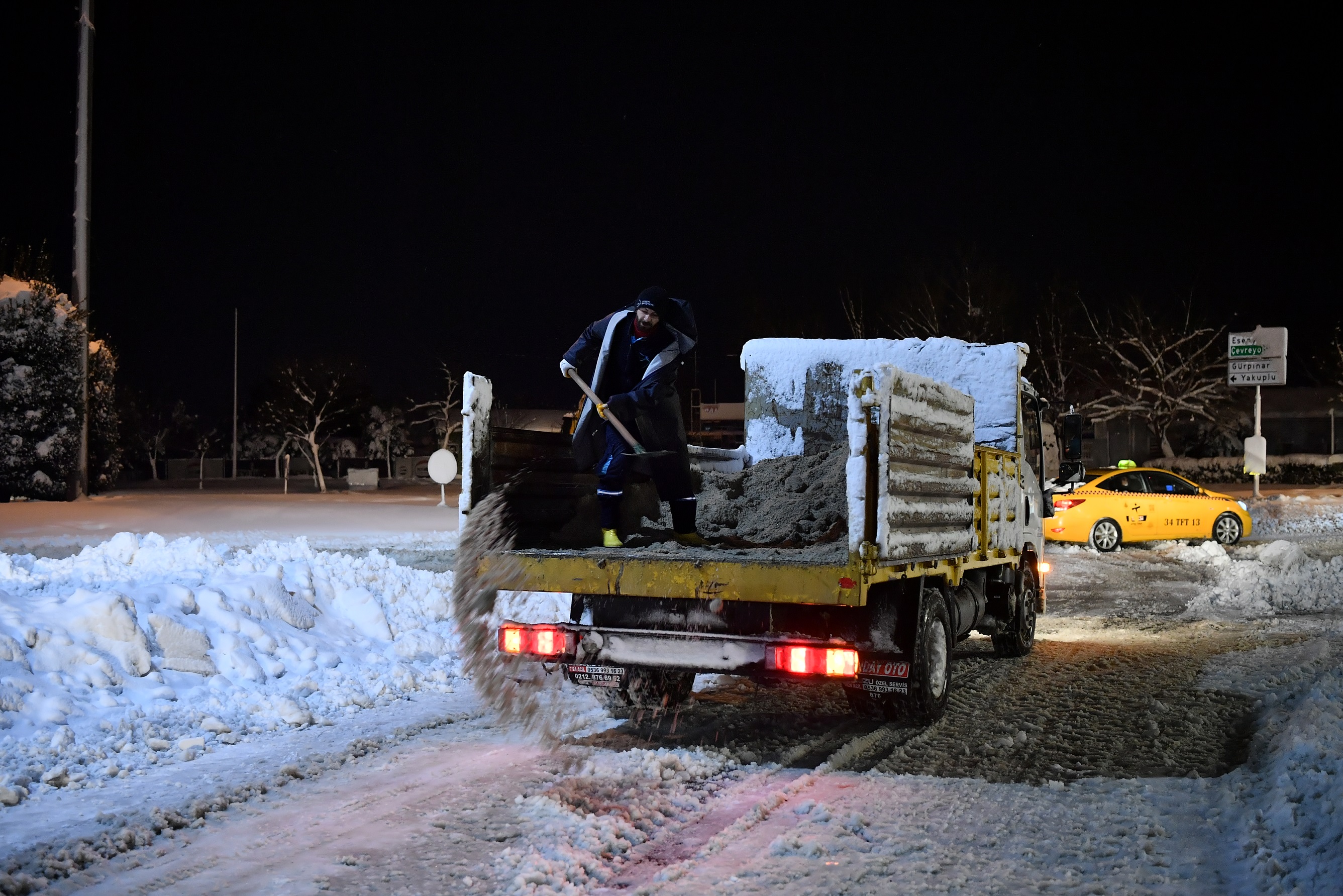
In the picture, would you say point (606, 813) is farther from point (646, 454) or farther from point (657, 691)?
point (646, 454)

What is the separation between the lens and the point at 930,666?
21.6 feet

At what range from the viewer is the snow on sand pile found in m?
6.16

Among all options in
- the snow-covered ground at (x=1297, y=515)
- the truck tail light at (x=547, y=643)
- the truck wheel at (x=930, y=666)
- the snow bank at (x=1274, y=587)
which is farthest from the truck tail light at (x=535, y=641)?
the snow-covered ground at (x=1297, y=515)

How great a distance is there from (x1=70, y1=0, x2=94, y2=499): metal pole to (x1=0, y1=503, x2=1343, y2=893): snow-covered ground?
17587mm

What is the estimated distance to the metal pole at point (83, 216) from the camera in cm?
2480

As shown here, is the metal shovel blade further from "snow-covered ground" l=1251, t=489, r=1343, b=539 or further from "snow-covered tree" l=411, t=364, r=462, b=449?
"snow-covered tree" l=411, t=364, r=462, b=449

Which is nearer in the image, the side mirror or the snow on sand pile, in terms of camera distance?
the snow on sand pile

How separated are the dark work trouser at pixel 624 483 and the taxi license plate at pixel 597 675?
2.95 feet

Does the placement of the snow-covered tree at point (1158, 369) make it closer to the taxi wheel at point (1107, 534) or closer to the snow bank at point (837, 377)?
the taxi wheel at point (1107, 534)

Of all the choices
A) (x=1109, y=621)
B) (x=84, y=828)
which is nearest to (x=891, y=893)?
(x=84, y=828)

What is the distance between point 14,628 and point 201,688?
→ 1.17 meters

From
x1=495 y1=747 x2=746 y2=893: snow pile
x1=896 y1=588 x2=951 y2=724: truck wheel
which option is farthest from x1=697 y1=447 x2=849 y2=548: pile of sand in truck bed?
x1=495 y1=747 x2=746 y2=893: snow pile

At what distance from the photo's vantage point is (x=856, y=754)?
616 cm

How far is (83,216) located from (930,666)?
24751mm
